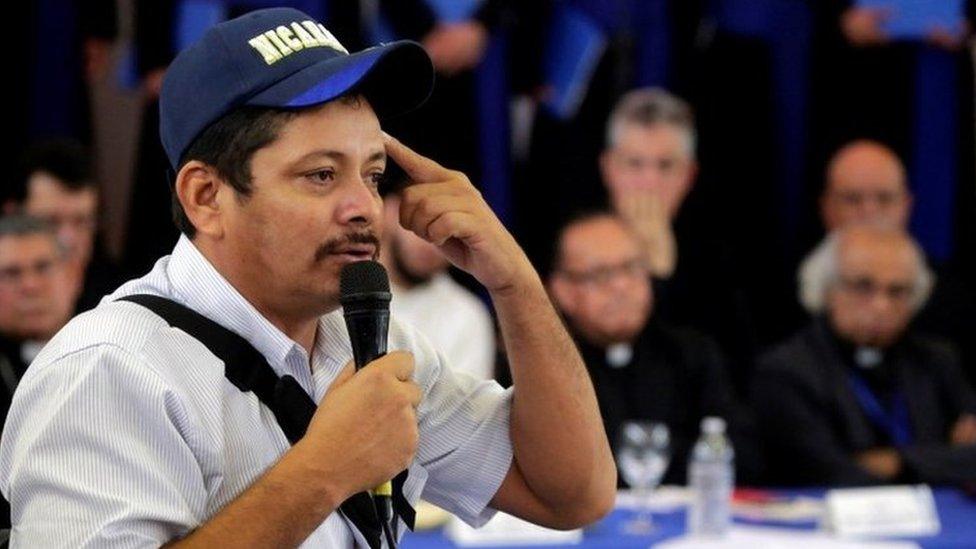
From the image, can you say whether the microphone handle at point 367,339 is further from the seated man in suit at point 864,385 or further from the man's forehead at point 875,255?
the man's forehead at point 875,255

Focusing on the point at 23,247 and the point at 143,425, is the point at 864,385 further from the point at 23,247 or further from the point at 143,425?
the point at 143,425

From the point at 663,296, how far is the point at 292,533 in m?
3.91

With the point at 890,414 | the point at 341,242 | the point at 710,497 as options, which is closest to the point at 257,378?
the point at 341,242

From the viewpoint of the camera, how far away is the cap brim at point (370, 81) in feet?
5.55

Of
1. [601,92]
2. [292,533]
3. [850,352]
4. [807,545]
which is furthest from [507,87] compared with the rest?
[292,533]

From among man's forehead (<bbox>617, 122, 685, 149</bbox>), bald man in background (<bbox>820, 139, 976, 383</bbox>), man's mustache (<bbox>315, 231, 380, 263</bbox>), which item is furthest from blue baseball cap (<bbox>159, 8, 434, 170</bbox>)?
bald man in background (<bbox>820, 139, 976, 383</bbox>)

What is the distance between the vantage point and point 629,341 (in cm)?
484

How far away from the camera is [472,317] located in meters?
5.16

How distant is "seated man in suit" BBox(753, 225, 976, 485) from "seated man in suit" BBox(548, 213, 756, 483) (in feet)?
0.47

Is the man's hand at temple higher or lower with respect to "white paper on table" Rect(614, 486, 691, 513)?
higher

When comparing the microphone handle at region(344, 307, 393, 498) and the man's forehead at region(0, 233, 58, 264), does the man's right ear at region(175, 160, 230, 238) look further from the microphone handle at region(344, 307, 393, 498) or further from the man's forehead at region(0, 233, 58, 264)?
the man's forehead at region(0, 233, 58, 264)

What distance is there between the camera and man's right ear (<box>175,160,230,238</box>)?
1.76 meters

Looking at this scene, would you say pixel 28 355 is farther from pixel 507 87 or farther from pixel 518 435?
pixel 518 435

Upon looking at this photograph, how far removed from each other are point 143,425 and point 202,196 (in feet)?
0.90
